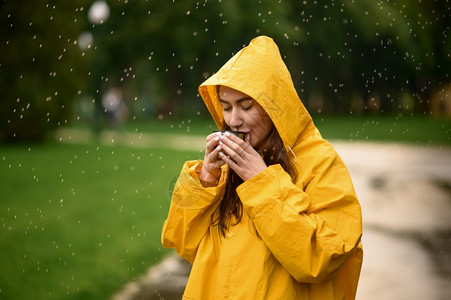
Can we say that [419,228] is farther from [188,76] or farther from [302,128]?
[188,76]

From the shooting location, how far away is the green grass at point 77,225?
16.2 ft

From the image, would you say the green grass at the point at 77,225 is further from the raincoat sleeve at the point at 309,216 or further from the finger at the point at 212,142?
the raincoat sleeve at the point at 309,216

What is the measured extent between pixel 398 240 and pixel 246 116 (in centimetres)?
491

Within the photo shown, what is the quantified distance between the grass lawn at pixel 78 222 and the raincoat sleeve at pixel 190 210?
0.53ft

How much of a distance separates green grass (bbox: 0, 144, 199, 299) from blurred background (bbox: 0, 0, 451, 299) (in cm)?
2

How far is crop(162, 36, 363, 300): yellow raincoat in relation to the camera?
1.93 meters

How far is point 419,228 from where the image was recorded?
688cm

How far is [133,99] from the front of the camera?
50062 millimetres

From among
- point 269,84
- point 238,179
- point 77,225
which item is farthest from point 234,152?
point 77,225

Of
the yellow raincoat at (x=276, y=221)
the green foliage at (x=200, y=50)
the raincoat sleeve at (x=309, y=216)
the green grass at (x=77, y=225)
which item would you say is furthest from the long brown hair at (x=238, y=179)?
the green foliage at (x=200, y=50)

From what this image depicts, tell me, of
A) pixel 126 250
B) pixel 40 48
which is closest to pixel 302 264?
pixel 126 250

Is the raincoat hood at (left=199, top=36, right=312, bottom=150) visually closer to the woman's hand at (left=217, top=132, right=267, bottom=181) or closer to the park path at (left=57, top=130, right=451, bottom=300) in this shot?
the woman's hand at (left=217, top=132, right=267, bottom=181)

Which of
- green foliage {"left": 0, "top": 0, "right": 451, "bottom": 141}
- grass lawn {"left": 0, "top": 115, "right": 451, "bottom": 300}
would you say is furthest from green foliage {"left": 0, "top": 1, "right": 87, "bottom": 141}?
grass lawn {"left": 0, "top": 115, "right": 451, "bottom": 300}

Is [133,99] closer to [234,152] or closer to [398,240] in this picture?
[398,240]
